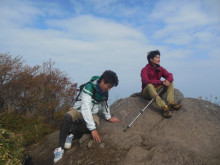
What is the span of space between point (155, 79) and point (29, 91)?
4952 mm

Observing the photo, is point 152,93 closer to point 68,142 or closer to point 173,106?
point 173,106

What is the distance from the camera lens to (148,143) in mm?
3613

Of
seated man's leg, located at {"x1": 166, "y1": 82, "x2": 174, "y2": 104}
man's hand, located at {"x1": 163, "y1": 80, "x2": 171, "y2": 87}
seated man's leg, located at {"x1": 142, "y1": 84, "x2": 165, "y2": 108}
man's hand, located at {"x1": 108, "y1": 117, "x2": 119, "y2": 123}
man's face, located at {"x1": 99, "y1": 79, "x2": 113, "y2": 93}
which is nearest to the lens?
man's face, located at {"x1": 99, "y1": 79, "x2": 113, "y2": 93}

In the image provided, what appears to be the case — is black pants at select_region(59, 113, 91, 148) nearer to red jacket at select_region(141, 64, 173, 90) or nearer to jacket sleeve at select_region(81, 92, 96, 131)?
jacket sleeve at select_region(81, 92, 96, 131)

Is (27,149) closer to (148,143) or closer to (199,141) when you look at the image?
(148,143)

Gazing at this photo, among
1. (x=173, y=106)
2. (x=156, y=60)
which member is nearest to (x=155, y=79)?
(x=156, y=60)

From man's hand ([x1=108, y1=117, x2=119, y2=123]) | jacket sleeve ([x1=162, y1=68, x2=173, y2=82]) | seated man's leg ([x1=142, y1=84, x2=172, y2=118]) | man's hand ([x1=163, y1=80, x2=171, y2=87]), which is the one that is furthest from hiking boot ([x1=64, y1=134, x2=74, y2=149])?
jacket sleeve ([x1=162, y1=68, x2=173, y2=82])

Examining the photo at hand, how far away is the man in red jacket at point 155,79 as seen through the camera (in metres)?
5.26

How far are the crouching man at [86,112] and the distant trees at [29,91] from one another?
3.38 m

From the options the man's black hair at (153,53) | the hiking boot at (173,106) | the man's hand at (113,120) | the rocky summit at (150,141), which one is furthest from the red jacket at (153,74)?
the man's hand at (113,120)

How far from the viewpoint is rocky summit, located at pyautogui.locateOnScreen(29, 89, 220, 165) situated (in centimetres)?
323

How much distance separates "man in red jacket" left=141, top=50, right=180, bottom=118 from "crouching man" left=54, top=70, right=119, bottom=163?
162 cm

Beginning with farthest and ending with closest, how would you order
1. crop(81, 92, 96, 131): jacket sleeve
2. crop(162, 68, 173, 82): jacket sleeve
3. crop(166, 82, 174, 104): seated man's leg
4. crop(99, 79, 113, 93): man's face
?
1. crop(162, 68, 173, 82): jacket sleeve
2. crop(166, 82, 174, 104): seated man's leg
3. crop(99, 79, 113, 93): man's face
4. crop(81, 92, 96, 131): jacket sleeve

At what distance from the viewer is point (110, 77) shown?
400 cm
